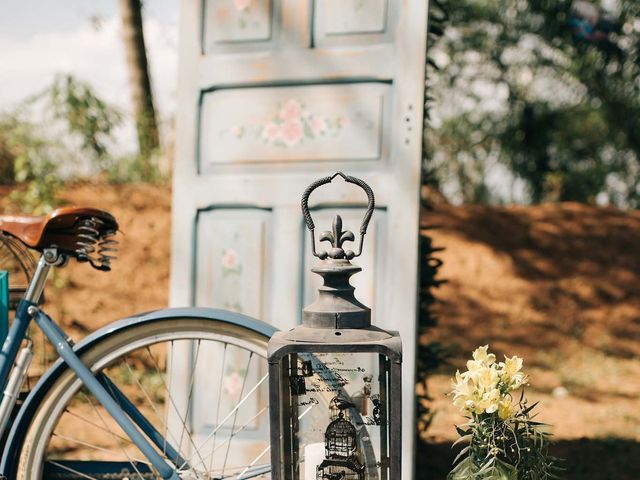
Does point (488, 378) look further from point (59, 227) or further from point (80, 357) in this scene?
point (59, 227)

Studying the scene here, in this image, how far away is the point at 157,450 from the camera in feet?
7.22

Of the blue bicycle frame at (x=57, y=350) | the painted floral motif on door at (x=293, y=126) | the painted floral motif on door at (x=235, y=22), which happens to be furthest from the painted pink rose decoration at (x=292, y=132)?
the blue bicycle frame at (x=57, y=350)

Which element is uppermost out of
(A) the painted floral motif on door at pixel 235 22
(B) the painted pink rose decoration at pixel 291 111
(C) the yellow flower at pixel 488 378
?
(A) the painted floral motif on door at pixel 235 22

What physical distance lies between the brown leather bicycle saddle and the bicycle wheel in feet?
1.05

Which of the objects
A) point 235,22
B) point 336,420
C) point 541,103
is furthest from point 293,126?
point 541,103

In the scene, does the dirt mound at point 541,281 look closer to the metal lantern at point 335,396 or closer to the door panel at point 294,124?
the door panel at point 294,124

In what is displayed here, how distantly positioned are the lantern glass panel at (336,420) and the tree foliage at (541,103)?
6.16 m

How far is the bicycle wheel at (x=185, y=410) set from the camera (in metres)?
2.16

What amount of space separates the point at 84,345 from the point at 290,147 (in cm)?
116

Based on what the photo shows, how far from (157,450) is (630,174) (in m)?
10.1

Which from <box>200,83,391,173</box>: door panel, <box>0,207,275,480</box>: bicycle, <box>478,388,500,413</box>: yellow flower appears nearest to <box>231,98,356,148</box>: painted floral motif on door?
<box>200,83,391,173</box>: door panel

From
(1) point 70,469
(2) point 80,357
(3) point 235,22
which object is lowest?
(1) point 70,469

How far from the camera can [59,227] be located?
7.11 ft

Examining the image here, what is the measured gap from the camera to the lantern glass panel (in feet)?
5.87
